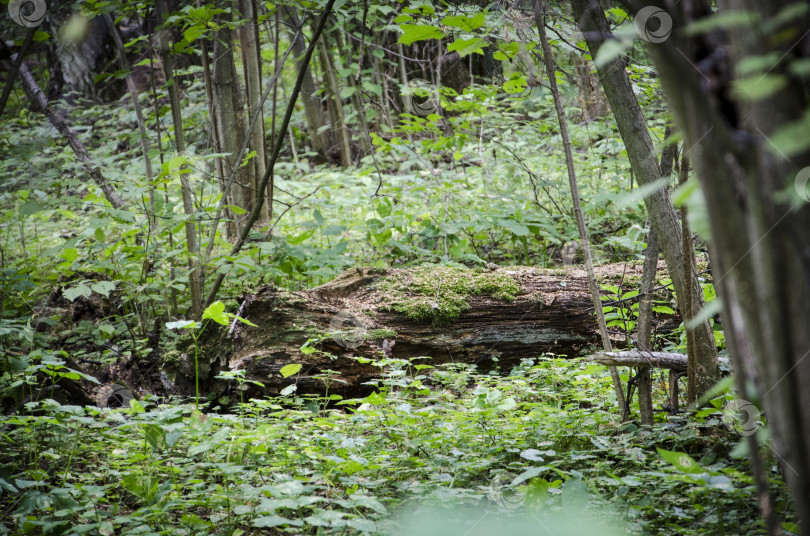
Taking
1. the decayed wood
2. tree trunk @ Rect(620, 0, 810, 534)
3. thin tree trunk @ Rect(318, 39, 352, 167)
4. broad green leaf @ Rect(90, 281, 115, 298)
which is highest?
thin tree trunk @ Rect(318, 39, 352, 167)

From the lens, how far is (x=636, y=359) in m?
1.89

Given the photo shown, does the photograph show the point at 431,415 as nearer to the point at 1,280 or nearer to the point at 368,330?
the point at 368,330

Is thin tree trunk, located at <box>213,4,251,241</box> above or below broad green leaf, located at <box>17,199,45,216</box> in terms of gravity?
above

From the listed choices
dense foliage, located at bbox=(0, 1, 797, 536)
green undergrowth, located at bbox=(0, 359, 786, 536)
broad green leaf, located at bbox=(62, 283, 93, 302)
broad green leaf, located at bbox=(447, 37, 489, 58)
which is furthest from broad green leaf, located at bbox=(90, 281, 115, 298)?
broad green leaf, located at bbox=(447, 37, 489, 58)

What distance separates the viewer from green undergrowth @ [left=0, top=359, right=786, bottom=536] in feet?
4.62

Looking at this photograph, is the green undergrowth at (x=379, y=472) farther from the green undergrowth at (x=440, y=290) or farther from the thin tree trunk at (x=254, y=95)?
the thin tree trunk at (x=254, y=95)

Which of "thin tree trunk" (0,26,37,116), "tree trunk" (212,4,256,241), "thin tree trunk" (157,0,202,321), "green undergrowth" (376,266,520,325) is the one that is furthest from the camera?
"tree trunk" (212,4,256,241)

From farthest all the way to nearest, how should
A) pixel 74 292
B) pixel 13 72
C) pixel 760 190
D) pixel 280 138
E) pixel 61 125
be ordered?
pixel 61 125
pixel 280 138
pixel 74 292
pixel 13 72
pixel 760 190

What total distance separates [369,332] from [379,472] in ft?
4.73

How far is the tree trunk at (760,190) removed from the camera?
61cm

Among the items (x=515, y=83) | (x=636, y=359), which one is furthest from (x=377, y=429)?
(x=515, y=83)

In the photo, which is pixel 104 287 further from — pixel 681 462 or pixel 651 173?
pixel 681 462

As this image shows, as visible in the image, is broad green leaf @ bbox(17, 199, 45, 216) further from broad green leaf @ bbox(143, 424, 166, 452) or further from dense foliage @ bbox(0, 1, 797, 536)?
broad green leaf @ bbox(143, 424, 166, 452)

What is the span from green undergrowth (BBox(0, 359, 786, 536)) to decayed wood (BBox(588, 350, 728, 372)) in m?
0.24
